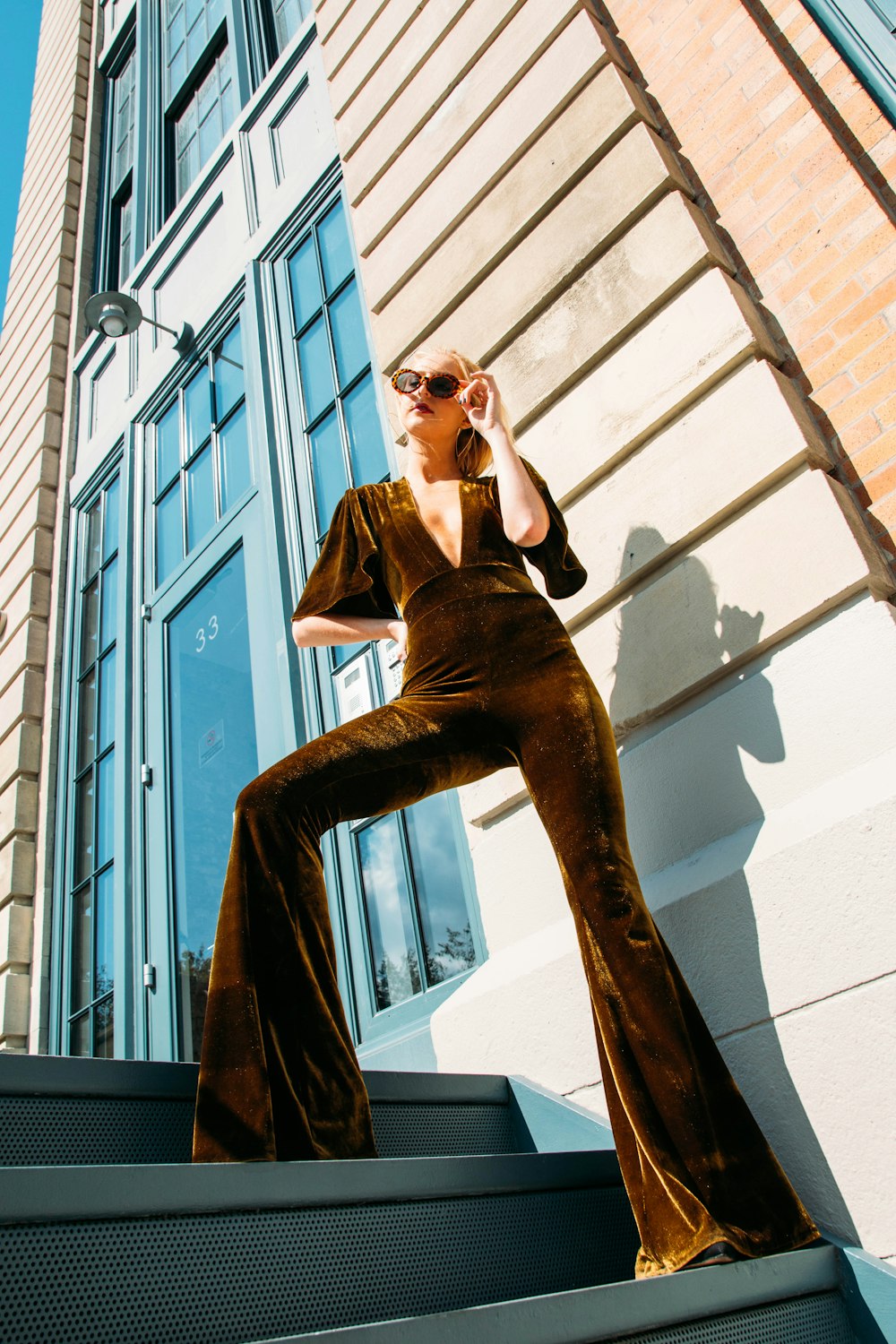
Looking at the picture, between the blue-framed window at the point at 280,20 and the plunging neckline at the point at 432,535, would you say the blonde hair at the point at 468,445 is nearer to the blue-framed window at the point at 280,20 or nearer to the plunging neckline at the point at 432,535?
the plunging neckline at the point at 432,535

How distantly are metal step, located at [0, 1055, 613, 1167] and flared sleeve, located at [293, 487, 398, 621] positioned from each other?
1.14 meters

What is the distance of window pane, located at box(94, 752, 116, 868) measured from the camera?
6277mm

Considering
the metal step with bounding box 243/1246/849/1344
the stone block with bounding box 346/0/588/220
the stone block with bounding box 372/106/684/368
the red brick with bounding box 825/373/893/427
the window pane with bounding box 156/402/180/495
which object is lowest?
the metal step with bounding box 243/1246/849/1344

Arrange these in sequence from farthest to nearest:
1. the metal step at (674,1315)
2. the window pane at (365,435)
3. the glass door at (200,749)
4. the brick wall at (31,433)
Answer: the brick wall at (31,433) < the glass door at (200,749) < the window pane at (365,435) < the metal step at (674,1315)

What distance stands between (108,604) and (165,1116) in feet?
17.9

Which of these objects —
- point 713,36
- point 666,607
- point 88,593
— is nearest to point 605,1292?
point 666,607

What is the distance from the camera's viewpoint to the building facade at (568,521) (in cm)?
250

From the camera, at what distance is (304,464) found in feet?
17.4

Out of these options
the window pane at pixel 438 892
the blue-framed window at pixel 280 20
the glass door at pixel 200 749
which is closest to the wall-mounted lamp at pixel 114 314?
the glass door at pixel 200 749

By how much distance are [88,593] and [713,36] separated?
5466 mm

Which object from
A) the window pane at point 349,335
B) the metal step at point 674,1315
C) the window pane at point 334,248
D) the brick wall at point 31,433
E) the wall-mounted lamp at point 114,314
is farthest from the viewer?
the brick wall at point 31,433

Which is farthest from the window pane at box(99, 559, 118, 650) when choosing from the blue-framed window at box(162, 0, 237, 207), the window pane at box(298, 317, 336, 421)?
the blue-framed window at box(162, 0, 237, 207)

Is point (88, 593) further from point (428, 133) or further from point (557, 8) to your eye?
point (557, 8)

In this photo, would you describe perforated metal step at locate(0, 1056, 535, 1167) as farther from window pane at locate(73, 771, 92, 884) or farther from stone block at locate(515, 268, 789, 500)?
window pane at locate(73, 771, 92, 884)
